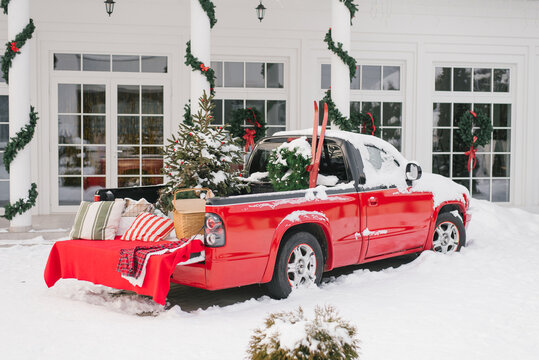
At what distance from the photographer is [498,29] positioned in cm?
1252

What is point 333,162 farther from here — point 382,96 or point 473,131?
point 473,131

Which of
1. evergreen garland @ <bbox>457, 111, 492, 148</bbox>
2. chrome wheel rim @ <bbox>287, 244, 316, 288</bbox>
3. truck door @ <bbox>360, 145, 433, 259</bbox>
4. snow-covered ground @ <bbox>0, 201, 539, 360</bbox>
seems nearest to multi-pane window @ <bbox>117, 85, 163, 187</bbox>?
snow-covered ground @ <bbox>0, 201, 539, 360</bbox>

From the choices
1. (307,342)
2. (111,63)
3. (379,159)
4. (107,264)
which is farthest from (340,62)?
(307,342)

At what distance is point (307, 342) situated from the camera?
117 inches

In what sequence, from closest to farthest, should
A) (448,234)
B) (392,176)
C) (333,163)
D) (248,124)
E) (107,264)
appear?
(107,264), (333,163), (392,176), (448,234), (248,124)

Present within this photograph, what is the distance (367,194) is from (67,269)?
307 centimetres

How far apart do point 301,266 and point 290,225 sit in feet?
1.65

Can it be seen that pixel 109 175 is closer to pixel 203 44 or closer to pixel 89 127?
pixel 89 127

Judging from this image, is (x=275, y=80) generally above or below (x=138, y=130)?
above

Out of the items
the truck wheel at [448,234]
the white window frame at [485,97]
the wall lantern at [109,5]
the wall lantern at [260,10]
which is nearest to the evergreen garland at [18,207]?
the wall lantern at [109,5]

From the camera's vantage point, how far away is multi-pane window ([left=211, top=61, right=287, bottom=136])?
38.7ft

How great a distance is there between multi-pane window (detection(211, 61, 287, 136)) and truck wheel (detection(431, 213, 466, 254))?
206 inches

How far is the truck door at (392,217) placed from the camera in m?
6.28

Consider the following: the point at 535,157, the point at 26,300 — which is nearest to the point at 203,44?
the point at 26,300
